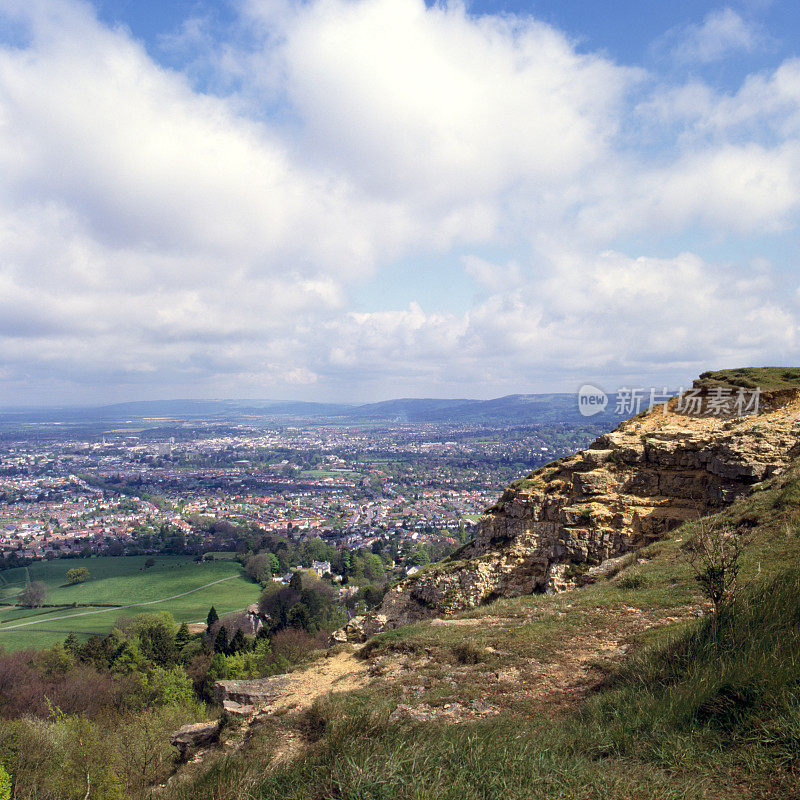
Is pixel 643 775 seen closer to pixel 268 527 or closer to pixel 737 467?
pixel 737 467

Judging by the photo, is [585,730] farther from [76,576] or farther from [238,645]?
[76,576]

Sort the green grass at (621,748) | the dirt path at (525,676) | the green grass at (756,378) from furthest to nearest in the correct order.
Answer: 1. the green grass at (756,378)
2. the dirt path at (525,676)
3. the green grass at (621,748)

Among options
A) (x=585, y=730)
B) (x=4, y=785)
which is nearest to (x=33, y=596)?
(x=4, y=785)

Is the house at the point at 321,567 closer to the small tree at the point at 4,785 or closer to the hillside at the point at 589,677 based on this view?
the hillside at the point at 589,677

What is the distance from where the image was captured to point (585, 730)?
4.02 m

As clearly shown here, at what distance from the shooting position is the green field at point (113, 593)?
144ft

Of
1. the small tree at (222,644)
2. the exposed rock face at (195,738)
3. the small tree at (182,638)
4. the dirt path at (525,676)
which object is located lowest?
the small tree at (182,638)

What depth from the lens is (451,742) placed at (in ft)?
11.4

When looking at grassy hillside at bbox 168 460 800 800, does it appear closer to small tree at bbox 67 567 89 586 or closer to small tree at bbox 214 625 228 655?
small tree at bbox 214 625 228 655

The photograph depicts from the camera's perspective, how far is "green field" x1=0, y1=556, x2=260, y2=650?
4391cm

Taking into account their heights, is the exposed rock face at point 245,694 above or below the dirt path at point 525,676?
below

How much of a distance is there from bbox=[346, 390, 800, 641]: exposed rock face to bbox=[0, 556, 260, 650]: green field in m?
41.3

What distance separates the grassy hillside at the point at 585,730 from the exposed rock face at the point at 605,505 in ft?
27.9

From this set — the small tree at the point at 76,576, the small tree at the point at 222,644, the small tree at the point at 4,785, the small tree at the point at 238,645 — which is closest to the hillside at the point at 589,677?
the small tree at the point at 4,785
